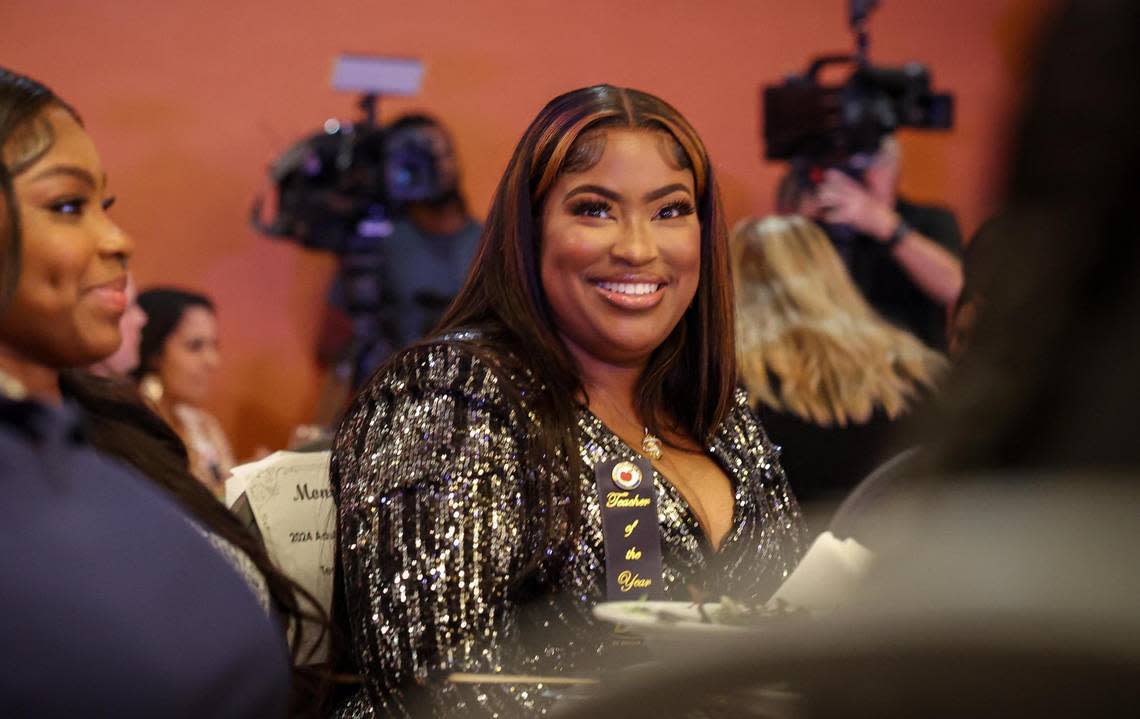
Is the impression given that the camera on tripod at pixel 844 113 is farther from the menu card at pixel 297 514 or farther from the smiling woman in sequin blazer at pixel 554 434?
the menu card at pixel 297 514

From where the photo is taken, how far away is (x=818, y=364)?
2.88 metres

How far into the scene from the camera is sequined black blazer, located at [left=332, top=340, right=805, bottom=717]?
1.41m

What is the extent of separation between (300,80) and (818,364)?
105 inches

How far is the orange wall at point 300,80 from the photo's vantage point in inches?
186

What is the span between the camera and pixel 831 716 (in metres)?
0.42

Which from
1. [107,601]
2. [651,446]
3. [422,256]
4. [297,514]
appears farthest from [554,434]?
[422,256]

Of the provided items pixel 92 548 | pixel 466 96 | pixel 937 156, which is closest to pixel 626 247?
pixel 92 548

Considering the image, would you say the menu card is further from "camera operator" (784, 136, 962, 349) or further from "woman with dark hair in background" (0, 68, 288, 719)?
"camera operator" (784, 136, 962, 349)

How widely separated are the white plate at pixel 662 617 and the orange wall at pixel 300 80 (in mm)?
3763

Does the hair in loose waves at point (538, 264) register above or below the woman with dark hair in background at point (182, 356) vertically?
above

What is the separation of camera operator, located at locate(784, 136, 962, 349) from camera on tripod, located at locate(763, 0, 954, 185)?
0.19 feet

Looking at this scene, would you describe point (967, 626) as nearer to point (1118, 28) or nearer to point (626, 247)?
point (1118, 28)

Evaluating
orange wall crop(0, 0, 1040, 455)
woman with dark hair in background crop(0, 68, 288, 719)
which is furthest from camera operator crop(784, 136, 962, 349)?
woman with dark hair in background crop(0, 68, 288, 719)

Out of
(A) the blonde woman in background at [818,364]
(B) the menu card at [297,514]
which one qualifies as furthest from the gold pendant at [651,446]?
(A) the blonde woman in background at [818,364]
